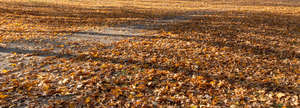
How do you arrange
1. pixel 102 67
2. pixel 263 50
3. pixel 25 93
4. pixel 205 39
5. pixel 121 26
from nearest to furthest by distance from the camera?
pixel 25 93
pixel 102 67
pixel 263 50
pixel 205 39
pixel 121 26

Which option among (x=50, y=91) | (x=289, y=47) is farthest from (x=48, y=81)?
(x=289, y=47)

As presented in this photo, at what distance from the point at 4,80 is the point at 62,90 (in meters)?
1.77

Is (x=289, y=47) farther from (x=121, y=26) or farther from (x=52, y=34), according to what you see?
(x=52, y=34)

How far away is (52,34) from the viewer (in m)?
10.3

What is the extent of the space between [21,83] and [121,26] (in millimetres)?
8100

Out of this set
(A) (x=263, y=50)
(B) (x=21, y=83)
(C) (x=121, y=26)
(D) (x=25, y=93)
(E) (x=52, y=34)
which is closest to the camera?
(D) (x=25, y=93)

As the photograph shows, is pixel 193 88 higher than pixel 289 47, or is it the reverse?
pixel 289 47

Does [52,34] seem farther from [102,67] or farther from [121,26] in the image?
[102,67]

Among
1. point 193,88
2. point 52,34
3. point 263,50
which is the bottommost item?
point 193,88

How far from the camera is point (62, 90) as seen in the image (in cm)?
477

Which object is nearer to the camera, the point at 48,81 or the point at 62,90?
the point at 62,90

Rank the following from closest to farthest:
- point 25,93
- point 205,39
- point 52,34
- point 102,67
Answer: point 25,93, point 102,67, point 205,39, point 52,34

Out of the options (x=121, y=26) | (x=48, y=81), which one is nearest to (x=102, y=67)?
(x=48, y=81)

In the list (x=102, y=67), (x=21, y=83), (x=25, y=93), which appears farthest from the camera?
(x=102, y=67)
